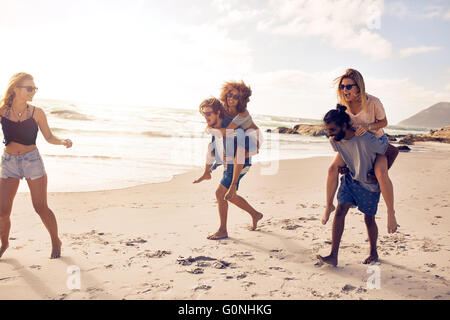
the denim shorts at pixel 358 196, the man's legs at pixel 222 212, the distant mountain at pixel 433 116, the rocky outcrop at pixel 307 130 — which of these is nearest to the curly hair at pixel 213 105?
the man's legs at pixel 222 212

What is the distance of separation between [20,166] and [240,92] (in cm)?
257

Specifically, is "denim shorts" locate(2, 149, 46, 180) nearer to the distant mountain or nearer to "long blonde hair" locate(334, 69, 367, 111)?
"long blonde hair" locate(334, 69, 367, 111)

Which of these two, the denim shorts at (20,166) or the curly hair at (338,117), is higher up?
the curly hair at (338,117)

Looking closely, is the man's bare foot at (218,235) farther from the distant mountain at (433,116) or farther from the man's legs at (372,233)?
the distant mountain at (433,116)

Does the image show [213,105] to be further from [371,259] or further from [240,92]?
[371,259]

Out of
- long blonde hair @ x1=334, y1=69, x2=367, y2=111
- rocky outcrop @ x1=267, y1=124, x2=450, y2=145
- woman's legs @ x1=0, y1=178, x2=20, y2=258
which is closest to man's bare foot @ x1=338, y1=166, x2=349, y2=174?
long blonde hair @ x1=334, y1=69, x2=367, y2=111

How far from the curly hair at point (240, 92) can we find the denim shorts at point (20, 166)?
7.35ft

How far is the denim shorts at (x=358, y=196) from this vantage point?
325 cm

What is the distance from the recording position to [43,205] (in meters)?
3.50

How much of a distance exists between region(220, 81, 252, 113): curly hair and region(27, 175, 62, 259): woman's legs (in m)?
2.24

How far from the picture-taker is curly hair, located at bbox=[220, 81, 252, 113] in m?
4.12

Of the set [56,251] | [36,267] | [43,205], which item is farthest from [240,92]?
[36,267]
